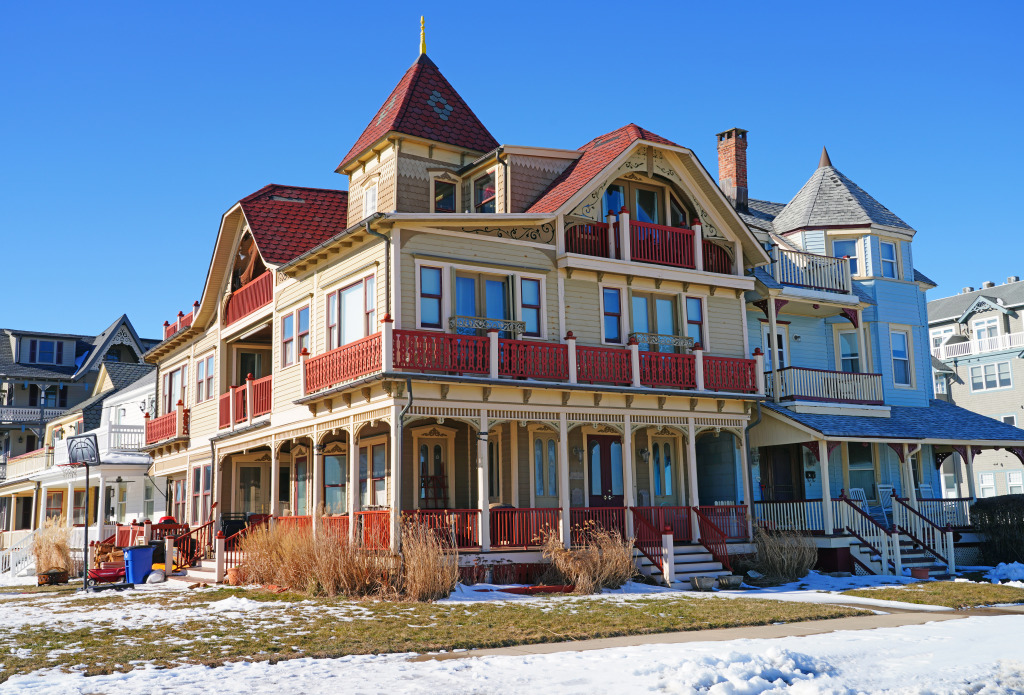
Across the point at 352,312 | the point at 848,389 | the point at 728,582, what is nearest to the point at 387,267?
the point at 352,312

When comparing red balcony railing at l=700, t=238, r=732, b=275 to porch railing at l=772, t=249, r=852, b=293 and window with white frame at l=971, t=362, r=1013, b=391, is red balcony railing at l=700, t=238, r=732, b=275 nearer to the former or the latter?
porch railing at l=772, t=249, r=852, b=293

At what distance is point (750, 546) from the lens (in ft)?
79.5

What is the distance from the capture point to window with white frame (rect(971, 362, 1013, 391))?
51.8 meters

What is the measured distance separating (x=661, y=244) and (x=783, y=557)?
28.3 feet

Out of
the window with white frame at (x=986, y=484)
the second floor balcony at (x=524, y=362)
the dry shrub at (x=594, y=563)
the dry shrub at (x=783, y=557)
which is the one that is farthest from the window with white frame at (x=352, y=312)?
the window with white frame at (x=986, y=484)

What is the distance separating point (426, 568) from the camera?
717 inches

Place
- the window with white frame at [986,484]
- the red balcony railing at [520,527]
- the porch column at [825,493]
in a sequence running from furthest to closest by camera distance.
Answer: the window with white frame at [986,484] < the porch column at [825,493] < the red balcony railing at [520,527]

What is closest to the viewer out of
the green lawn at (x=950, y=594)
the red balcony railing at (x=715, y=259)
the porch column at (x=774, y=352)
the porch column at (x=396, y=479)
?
the green lawn at (x=950, y=594)

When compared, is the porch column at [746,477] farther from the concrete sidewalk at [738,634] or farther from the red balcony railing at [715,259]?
the concrete sidewalk at [738,634]

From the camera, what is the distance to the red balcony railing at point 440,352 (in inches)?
817

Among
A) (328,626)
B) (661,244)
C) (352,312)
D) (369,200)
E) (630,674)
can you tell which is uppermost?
(369,200)

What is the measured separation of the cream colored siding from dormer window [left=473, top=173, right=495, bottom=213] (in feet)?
21.7

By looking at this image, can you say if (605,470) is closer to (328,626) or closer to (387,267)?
(387,267)

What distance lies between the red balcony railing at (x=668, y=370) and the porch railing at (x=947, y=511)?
7.96 metres
